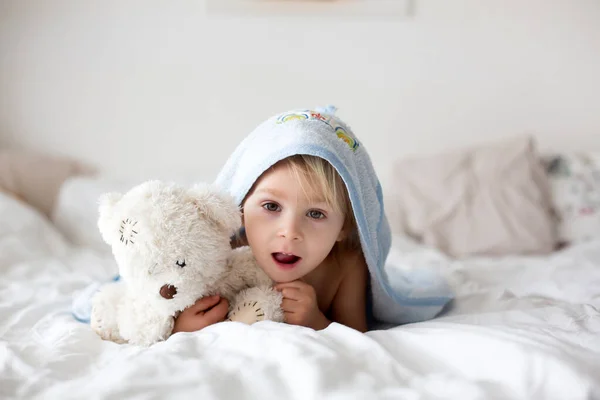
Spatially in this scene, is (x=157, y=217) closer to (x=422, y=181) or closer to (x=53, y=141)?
(x=422, y=181)

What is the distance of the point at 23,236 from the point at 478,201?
144 centimetres

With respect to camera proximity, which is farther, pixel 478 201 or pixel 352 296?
pixel 478 201

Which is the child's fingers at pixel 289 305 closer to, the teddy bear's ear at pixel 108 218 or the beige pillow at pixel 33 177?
the teddy bear's ear at pixel 108 218

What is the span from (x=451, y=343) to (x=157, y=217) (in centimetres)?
44

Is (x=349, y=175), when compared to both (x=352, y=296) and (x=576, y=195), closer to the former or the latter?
(x=352, y=296)

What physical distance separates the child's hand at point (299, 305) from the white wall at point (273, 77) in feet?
3.87

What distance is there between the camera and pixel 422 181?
6.22 feet

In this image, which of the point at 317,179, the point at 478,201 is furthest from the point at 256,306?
the point at 478,201

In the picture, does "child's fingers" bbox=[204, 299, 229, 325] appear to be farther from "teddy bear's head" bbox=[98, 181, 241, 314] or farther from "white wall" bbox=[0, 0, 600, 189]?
Result: "white wall" bbox=[0, 0, 600, 189]

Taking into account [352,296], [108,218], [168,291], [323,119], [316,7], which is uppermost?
[316,7]

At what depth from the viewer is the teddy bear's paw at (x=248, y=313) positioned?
835mm

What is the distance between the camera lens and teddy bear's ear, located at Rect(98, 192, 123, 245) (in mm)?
789

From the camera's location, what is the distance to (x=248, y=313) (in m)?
0.84

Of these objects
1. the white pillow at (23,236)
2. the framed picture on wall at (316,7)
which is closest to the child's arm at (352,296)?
the white pillow at (23,236)
